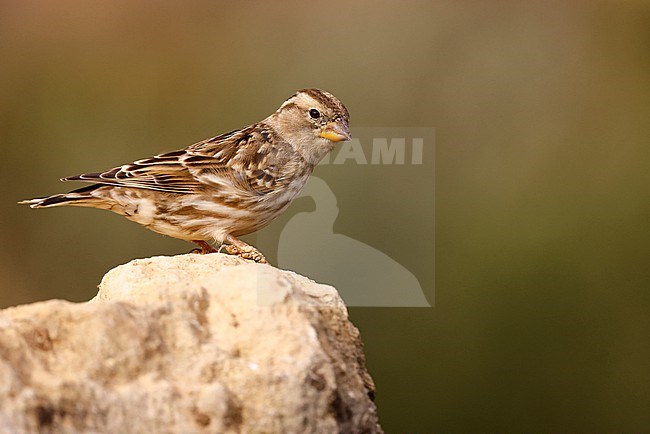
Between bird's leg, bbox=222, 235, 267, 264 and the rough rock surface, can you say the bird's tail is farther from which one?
the rough rock surface

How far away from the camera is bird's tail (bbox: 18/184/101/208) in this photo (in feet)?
15.9

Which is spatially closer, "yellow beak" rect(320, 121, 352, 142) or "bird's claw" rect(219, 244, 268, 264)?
"bird's claw" rect(219, 244, 268, 264)

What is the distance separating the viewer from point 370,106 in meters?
7.57

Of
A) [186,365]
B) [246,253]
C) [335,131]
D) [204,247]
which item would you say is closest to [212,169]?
[204,247]

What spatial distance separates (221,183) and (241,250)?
37 cm

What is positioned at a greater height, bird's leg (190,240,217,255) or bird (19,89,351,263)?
bird (19,89,351,263)

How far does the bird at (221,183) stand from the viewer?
500 cm

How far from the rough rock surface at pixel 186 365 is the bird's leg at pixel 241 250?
1.72m

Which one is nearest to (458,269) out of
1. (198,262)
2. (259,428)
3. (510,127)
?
(510,127)

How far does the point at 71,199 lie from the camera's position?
4.94m

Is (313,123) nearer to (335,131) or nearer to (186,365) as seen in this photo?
(335,131)

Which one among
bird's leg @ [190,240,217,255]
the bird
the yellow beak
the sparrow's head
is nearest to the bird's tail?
the bird

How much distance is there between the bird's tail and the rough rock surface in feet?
6.43

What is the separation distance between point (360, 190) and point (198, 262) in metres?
3.39
